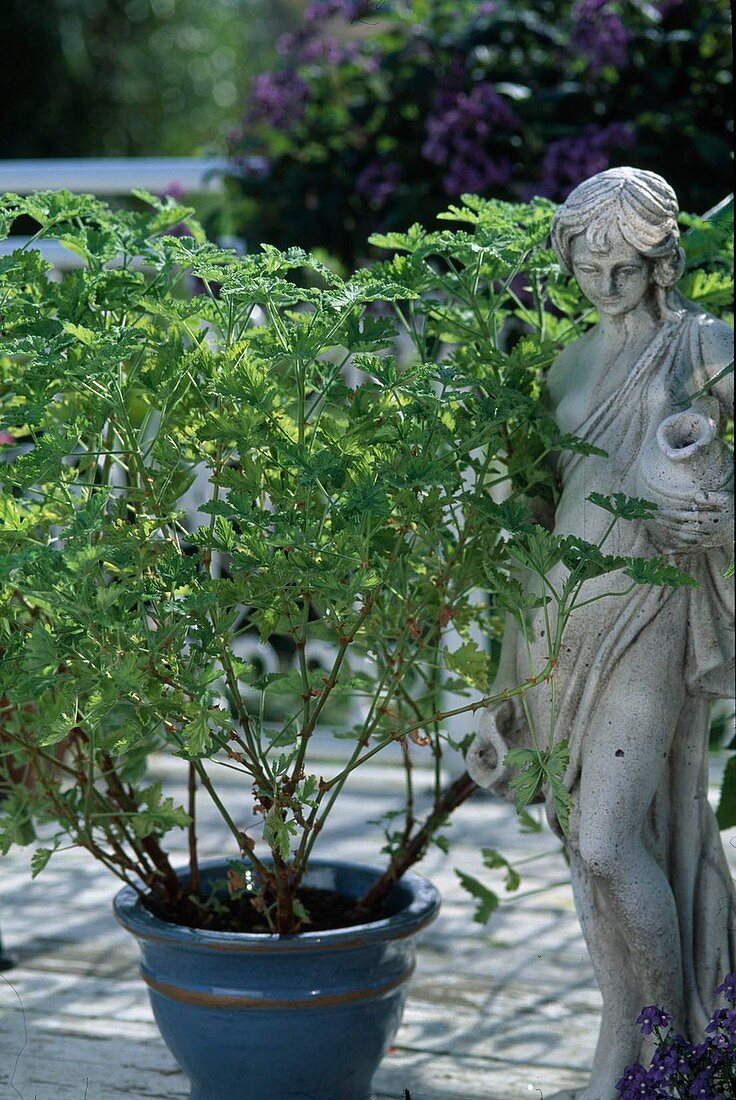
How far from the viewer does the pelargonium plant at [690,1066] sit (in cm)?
200

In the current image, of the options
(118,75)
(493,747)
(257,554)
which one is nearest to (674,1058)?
(493,747)

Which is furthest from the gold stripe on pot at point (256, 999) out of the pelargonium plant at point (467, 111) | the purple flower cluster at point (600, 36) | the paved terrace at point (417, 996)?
the purple flower cluster at point (600, 36)

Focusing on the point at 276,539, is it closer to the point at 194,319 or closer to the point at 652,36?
the point at 194,319

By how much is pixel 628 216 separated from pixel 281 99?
2.52 meters

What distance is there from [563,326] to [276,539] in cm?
88

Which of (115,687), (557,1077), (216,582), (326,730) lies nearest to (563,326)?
(216,582)

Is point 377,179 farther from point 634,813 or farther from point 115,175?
point 634,813

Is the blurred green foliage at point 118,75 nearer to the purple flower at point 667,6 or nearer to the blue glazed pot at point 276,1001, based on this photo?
the purple flower at point 667,6

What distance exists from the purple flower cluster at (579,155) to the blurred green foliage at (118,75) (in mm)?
10390

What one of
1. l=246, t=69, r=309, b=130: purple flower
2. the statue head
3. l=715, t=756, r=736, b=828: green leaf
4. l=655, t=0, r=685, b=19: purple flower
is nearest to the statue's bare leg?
l=715, t=756, r=736, b=828: green leaf

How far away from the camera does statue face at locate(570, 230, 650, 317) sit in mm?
2102

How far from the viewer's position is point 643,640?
2107 mm

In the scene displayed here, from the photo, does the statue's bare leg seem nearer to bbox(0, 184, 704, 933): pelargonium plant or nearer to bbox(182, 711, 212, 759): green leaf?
bbox(0, 184, 704, 933): pelargonium plant

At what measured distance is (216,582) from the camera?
2023mm
